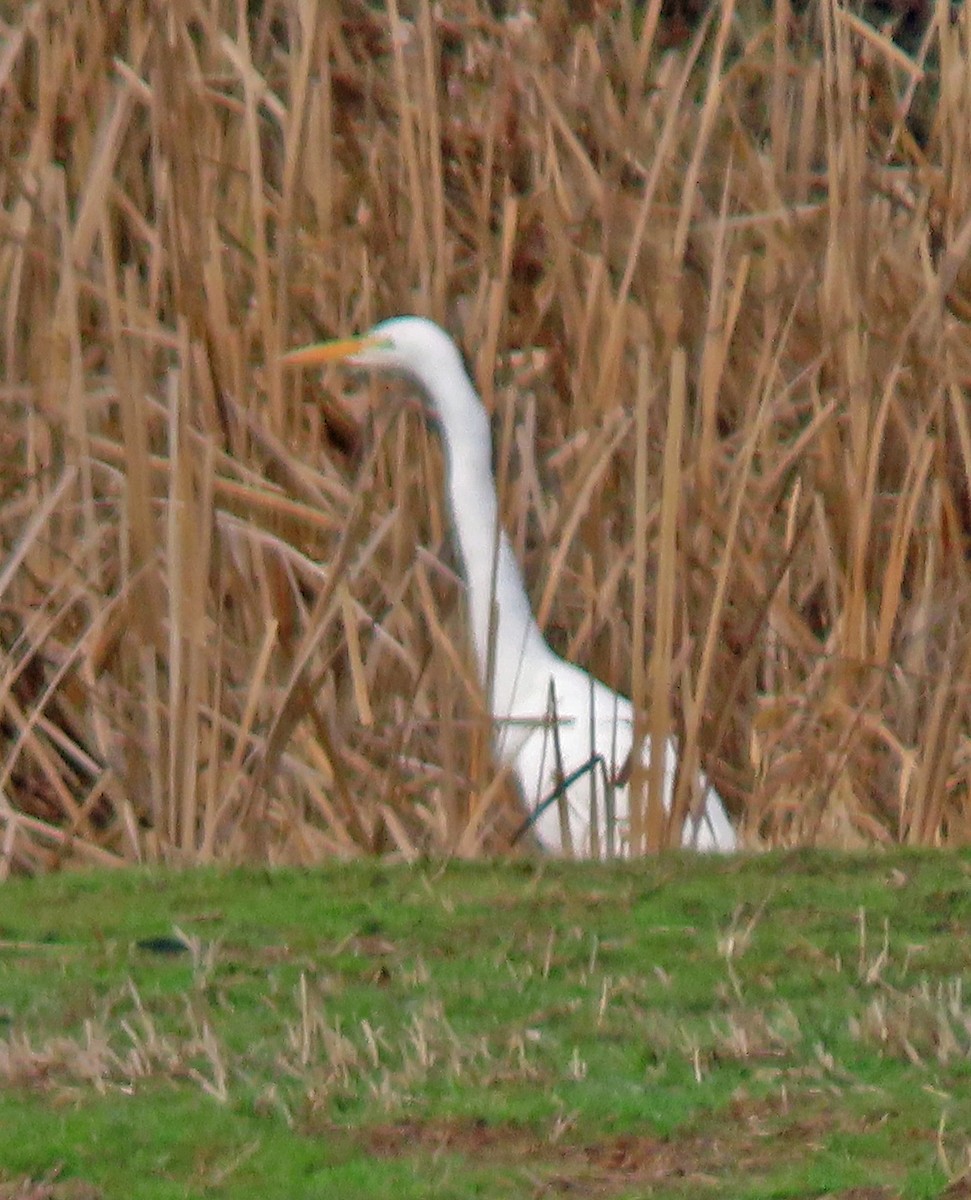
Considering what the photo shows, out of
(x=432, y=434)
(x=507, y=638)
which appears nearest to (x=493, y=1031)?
(x=507, y=638)

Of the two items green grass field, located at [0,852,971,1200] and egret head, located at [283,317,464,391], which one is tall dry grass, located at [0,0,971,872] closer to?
egret head, located at [283,317,464,391]

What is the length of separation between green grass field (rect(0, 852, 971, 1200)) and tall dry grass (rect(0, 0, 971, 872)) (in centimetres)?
45

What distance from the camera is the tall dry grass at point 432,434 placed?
3.64 meters

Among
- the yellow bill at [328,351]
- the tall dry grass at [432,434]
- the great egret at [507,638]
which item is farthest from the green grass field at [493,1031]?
the yellow bill at [328,351]

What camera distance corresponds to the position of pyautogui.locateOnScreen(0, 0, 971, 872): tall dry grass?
3645mm

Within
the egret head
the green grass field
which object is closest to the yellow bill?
the egret head

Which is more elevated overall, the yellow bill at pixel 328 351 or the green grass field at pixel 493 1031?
the yellow bill at pixel 328 351

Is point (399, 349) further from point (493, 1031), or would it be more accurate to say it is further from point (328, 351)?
point (493, 1031)

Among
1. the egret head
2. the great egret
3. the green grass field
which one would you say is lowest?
the green grass field

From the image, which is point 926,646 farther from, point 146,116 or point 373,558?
point 146,116

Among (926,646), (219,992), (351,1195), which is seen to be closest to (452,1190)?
→ (351,1195)

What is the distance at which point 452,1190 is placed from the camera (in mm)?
1851

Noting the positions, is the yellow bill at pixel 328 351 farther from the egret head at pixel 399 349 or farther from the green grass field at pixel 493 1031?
the green grass field at pixel 493 1031

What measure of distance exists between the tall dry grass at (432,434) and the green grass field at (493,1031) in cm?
45
